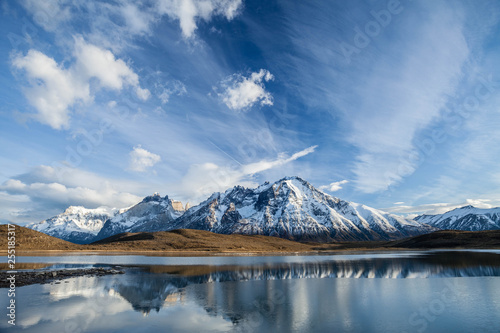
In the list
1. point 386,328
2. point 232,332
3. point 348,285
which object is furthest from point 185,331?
point 348,285

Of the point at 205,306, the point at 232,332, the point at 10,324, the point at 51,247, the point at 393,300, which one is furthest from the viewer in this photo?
the point at 51,247

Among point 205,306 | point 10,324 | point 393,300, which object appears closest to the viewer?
point 10,324

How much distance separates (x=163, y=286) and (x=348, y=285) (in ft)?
108

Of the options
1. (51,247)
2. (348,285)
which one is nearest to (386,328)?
(348,285)

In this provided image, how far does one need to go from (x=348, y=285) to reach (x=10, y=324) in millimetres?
47373

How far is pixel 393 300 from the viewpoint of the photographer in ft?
131

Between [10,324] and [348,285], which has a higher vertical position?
[10,324]

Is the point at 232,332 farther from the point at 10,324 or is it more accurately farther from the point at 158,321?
the point at 10,324

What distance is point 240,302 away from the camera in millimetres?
39375

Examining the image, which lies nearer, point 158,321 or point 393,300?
point 158,321

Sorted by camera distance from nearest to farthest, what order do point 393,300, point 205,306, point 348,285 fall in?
point 205,306, point 393,300, point 348,285

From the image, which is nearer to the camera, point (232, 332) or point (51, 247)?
point (232, 332)

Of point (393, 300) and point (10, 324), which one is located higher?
point (10, 324)

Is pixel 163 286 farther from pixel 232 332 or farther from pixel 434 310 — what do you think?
pixel 434 310
